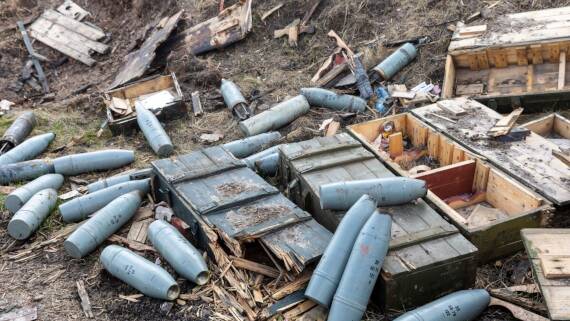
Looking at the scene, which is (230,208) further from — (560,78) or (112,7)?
(112,7)

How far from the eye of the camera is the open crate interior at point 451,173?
6.96 metres

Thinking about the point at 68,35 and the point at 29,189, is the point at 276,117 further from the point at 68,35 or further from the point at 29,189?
the point at 68,35

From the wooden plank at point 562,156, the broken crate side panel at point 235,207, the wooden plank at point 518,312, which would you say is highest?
the wooden plank at point 562,156

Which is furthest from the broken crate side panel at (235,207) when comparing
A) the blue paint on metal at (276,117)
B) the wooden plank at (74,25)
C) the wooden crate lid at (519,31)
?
the wooden plank at (74,25)

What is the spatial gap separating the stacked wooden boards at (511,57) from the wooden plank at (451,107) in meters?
0.89

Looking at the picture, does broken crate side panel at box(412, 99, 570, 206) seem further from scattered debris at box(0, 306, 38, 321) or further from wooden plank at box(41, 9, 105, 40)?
wooden plank at box(41, 9, 105, 40)

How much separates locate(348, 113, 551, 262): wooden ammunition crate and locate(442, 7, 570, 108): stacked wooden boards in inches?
70.0

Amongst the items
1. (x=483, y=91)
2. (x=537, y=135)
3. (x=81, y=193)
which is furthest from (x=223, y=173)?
(x=483, y=91)

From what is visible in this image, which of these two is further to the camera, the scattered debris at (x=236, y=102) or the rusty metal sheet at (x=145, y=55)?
the rusty metal sheet at (x=145, y=55)

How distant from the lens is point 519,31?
10453 mm

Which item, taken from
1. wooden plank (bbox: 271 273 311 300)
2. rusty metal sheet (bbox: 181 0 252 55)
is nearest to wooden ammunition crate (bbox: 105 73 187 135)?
rusty metal sheet (bbox: 181 0 252 55)

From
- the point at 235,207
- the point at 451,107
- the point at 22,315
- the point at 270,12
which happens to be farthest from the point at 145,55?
the point at 22,315

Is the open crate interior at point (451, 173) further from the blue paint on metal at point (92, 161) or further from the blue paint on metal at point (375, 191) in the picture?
the blue paint on metal at point (92, 161)

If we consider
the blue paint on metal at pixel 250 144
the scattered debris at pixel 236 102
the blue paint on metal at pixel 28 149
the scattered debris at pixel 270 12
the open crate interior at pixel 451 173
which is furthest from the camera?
the scattered debris at pixel 270 12
